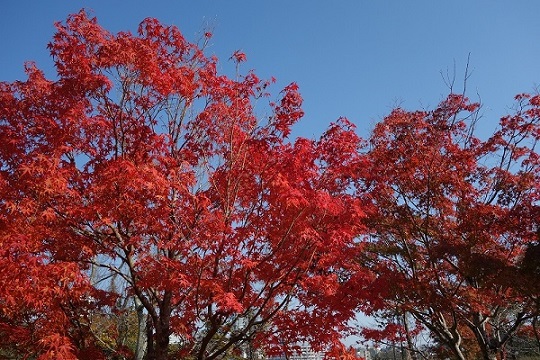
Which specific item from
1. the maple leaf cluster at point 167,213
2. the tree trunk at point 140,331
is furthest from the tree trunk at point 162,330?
the tree trunk at point 140,331

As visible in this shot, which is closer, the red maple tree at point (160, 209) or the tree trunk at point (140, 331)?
the red maple tree at point (160, 209)

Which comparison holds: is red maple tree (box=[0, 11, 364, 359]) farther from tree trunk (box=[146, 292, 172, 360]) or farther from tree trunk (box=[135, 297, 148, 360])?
tree trunk (box=[135, 297, 148, 360])

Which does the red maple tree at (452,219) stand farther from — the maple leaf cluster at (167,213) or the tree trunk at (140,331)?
the tree trunk at (140,331)

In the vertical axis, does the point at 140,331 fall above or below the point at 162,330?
above

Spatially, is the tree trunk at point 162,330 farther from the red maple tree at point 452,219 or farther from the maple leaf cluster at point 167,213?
the red maple tree at point 452,219

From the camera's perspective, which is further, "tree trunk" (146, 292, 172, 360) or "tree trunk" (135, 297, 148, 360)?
"tree trunk" (135, 297, 148, 360)

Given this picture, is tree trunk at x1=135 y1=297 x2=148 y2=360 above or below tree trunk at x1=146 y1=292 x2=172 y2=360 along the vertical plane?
above

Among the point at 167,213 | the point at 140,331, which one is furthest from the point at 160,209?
the point at 140,331

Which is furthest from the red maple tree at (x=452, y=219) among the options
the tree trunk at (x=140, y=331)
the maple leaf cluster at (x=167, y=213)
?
the tree trunk at (x=140, y=331)

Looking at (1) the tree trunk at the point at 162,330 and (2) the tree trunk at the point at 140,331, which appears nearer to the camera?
(1) the tree trunk at the point at 162,330

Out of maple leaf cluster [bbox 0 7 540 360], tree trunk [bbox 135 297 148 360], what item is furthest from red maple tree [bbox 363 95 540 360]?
tree trunk [bbox 135 297 148 360]

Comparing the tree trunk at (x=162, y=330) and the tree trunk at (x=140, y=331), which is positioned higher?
the tree trunk at (x=140, y=331)

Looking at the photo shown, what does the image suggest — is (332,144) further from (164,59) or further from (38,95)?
(38,95)

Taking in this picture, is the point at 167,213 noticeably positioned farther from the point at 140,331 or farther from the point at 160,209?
the point at 140,331
